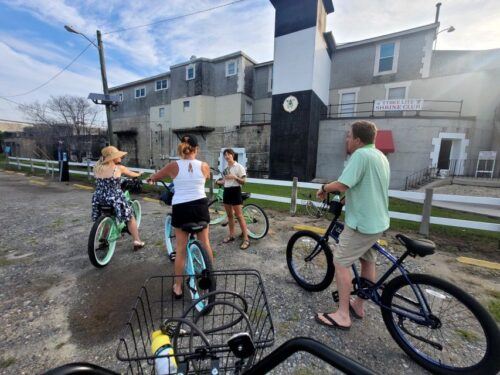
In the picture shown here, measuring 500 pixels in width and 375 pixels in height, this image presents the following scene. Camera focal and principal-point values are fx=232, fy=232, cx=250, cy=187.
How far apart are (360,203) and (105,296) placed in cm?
325

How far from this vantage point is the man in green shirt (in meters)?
2.20

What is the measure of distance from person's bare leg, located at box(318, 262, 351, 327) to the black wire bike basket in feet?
2.47

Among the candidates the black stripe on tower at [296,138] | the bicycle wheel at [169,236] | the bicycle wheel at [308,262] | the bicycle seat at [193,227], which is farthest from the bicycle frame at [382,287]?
the black stripe on tower at [296,138]

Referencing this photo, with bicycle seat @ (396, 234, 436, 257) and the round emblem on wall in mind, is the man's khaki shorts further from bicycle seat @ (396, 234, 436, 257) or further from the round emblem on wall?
the round emblem on wall

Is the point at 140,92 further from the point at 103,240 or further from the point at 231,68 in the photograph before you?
the point at 103,240

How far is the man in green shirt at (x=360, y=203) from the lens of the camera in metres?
2.20

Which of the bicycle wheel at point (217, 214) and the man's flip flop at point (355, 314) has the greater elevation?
A: the bicycle wheel at point (217, 214)

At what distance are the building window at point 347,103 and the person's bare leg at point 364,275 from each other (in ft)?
51.5

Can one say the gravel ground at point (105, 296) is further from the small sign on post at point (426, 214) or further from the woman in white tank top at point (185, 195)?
the woman in white tank top at point (185, 195)

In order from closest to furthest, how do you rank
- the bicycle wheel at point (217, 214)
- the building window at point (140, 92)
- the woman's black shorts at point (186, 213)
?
the woman's black shorts at point (186, 213) < the bicycle wheel at point (217, 214) < the building window at point (140, 92)

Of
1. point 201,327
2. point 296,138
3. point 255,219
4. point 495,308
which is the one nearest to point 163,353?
→ point 201,327

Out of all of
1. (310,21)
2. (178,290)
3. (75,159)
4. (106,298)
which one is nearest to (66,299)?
(106,298)

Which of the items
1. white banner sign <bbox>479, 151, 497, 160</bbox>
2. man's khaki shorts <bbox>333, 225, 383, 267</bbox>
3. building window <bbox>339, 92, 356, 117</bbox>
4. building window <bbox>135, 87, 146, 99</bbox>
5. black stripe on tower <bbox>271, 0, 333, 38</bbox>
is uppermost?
black stripe on tower <bbox>271, 0, 333, 38</bbox>

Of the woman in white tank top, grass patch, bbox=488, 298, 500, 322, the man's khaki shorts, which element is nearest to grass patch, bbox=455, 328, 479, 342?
grass patch, bbox=488, 298, 500, 322
